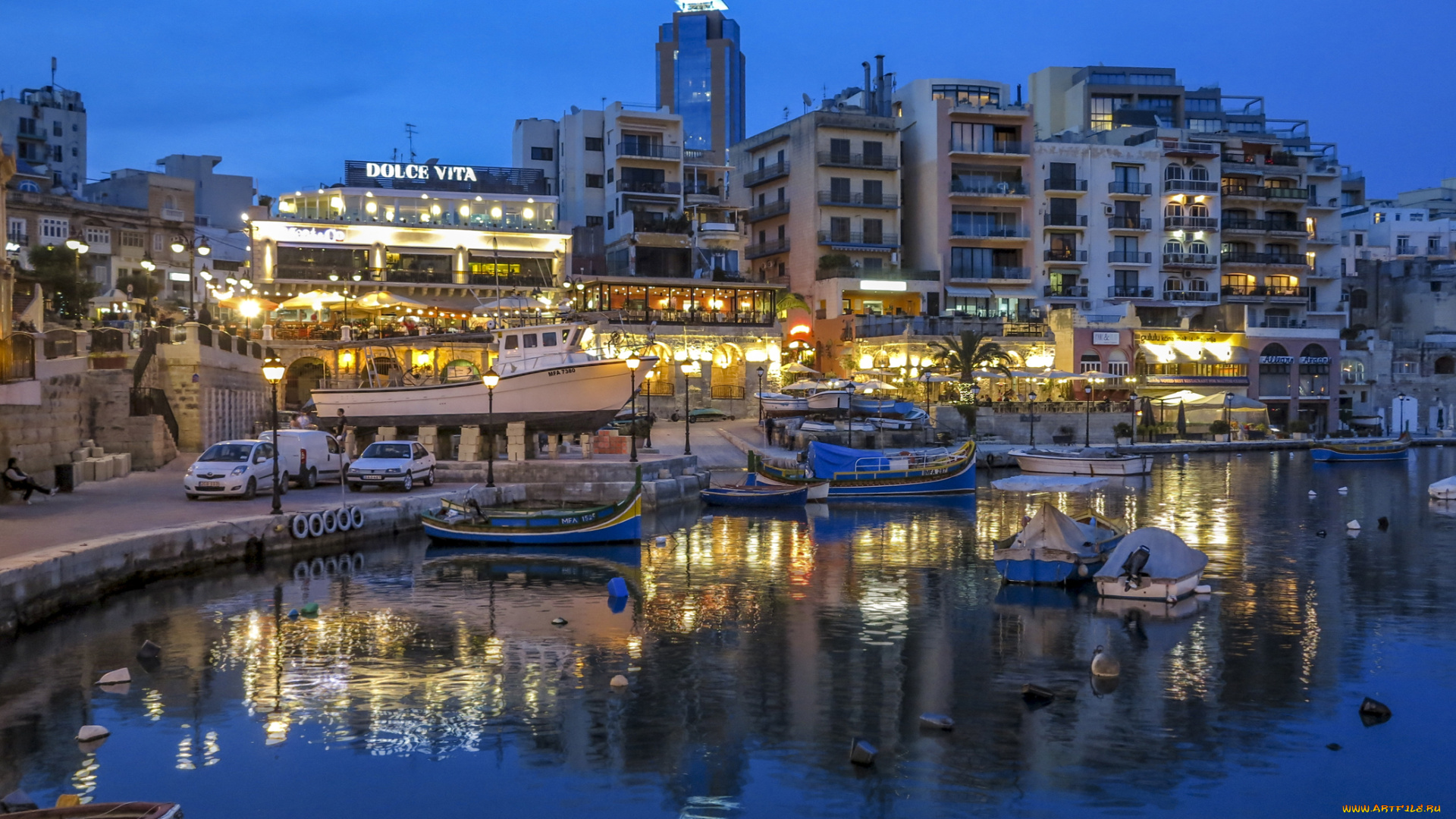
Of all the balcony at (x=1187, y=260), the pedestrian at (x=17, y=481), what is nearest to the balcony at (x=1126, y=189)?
the balcony at (x=1187, y=260)

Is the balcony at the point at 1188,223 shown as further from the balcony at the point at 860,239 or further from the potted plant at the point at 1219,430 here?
the balcony at the point at 860,239

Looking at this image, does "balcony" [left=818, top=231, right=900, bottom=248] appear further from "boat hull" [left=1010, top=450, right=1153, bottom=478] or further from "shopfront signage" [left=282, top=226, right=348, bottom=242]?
"shopfront signage" [left=282, top=226, right=348, bottom=242]

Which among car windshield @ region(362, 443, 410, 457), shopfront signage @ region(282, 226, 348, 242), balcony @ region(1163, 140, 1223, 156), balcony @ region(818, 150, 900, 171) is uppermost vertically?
balcony @ region(1163, 140, 1223, 156)

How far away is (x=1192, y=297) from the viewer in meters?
78.4

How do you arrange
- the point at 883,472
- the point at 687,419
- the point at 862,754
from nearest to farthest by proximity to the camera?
the point at 862,754 < the point at 883,472 < the point at 687,419

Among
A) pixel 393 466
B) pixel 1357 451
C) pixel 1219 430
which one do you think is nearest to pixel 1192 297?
pixel 1219 430

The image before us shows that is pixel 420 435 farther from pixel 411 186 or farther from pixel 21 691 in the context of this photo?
pixel 411 186

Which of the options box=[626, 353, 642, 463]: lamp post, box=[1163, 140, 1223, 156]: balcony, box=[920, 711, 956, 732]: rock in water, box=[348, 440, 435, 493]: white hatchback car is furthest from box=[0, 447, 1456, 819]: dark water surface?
box=[1163, 140, 1223, 156]: balcony

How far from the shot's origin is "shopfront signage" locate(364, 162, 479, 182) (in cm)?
6925

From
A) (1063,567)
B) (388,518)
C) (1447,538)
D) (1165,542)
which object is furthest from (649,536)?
(1447,538)

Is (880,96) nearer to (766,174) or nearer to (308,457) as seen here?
(766,174)

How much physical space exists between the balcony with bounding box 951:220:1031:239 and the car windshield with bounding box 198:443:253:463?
5242 cm

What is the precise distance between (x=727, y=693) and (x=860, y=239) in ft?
197

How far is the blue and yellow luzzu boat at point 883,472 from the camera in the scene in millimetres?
41594
